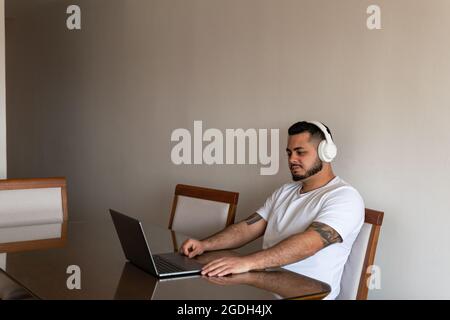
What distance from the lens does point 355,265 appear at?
2025mm

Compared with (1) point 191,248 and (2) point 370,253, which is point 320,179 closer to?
(2) point 370,253

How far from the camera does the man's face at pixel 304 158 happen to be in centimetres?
226

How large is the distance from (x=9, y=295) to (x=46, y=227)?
0.96m

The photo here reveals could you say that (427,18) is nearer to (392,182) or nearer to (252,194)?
(392,182)

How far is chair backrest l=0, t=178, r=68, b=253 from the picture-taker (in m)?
2.54

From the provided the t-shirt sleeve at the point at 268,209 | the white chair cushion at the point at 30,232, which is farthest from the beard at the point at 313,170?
the white chair cushion at the point at 30,232

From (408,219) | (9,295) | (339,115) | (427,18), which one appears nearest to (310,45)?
(339,115)

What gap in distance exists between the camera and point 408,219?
2.39m

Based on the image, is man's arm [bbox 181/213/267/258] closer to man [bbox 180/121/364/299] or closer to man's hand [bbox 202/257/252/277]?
man [bbox 180/121/364/299]

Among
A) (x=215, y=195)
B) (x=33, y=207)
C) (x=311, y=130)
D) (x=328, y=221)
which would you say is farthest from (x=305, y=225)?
(x=33, y=207)

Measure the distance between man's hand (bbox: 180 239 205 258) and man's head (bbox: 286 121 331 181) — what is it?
542 mm

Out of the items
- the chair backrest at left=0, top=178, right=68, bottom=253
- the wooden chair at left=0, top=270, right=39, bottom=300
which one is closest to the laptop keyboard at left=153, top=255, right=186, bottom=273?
the wooden chair at left=0, top=270, right=39, bottom=300

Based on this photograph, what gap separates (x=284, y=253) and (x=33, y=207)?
1594mm

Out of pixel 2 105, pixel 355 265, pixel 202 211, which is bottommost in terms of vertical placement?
pixel 355 265
